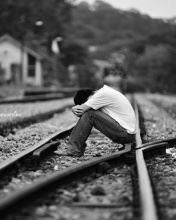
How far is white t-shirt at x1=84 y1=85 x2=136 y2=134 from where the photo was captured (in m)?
5.96

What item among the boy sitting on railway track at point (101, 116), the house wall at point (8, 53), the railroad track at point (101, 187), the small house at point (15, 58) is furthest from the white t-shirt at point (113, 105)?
the house wall at point (8, 53)

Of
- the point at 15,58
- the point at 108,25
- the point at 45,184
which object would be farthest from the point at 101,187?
the point at 108,25

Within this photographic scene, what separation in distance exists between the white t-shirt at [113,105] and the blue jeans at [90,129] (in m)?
0.08

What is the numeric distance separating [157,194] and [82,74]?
6431cm

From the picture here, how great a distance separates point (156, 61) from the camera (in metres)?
87.8

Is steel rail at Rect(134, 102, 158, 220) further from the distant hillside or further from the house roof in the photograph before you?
the distant hillside

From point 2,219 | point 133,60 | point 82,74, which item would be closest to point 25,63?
point 82,74

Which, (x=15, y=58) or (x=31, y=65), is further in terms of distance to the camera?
(x=31, y=65)

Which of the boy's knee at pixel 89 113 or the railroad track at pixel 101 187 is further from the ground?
the boy's knee at pixel 89 113

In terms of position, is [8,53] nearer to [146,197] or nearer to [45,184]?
[45,184]

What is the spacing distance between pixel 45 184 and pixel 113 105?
258 centimetres

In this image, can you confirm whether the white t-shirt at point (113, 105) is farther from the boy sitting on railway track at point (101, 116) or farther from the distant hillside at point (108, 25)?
the distant hillside at point (108, 25)

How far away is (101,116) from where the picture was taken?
240 inches

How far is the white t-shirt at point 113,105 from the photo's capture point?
5.96 m
